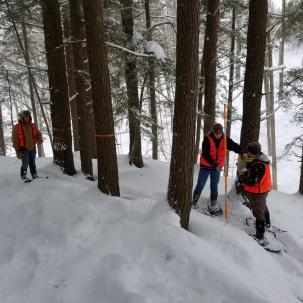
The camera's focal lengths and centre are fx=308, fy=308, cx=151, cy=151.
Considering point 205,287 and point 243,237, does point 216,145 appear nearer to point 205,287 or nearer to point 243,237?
point 243,237

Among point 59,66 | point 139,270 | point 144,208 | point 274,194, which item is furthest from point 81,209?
point 274,194

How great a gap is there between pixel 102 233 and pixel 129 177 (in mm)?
3681

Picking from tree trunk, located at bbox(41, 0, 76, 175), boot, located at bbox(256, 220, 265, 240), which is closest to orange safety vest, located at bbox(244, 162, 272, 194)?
boot, located at bbox(256, 220, 265, 240)

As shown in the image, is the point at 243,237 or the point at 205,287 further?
the point at 243,237

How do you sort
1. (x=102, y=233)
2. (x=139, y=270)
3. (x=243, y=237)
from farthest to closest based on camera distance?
1. (x=243, y=237)
2. (x=102, y=233)
3. (x=139, y=270)

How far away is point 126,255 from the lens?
4.28m

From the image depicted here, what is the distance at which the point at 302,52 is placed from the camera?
146ft

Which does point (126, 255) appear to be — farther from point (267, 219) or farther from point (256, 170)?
point (267, 219)

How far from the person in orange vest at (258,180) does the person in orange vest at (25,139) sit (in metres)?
5.19

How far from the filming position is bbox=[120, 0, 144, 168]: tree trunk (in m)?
8.79

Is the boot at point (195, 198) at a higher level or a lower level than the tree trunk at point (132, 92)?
lower

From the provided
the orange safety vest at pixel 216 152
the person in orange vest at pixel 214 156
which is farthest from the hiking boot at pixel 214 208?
the orange safety vest at pixel 216 152

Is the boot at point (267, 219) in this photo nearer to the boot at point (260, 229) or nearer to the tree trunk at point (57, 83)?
the boot at point (260, 229)

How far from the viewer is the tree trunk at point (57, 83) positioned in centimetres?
734
